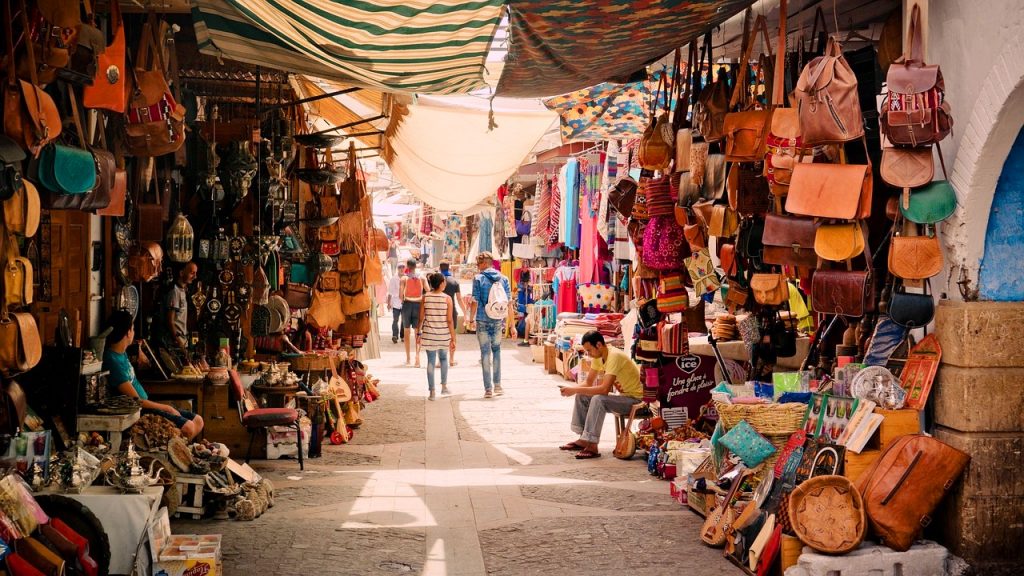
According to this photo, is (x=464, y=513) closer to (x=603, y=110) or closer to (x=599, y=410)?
(x=599, y=410)

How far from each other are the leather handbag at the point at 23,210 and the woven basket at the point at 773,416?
403 centimetres

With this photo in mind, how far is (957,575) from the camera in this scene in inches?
198

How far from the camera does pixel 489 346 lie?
14.1 metres

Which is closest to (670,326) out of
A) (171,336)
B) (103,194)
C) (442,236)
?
(171,336)

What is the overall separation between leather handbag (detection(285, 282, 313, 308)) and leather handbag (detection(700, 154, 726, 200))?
522 centimetres

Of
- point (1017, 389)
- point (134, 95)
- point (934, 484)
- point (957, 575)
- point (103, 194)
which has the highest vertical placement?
point (134, 95)

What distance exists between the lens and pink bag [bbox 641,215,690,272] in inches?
332

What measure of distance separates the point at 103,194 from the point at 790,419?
399cm

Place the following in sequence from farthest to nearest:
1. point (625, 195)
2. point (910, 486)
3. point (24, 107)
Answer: point (625, 195), point (910, 486), point (24, 107)

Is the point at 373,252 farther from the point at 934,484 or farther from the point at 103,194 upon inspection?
the point at 934,484

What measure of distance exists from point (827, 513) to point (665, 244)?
11.9ft

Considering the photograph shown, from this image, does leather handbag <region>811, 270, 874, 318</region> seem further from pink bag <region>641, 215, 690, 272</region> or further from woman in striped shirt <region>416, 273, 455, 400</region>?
woman in striped shirt <region>416, 273, 455, 400</region>

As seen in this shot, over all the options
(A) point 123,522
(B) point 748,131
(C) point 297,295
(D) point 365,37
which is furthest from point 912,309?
(C) point 297,295

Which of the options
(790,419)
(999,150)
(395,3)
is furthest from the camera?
(790,419)
